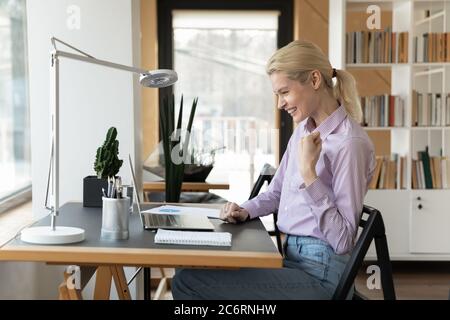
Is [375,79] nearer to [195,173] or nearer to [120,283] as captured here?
[195,173]

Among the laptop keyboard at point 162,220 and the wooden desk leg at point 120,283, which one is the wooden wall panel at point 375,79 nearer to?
the wooden desk leg at point 120,283

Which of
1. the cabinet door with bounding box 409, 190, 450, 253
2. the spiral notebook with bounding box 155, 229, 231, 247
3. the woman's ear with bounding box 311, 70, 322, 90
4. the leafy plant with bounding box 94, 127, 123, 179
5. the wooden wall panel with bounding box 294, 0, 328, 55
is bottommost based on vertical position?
the cabinet door with bounding box 409, 190, 450, 253

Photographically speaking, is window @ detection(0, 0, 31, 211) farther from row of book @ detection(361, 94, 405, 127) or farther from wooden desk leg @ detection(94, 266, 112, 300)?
row of book @ detection(361, 94, 405, 127)

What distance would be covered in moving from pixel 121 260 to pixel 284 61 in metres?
0.84

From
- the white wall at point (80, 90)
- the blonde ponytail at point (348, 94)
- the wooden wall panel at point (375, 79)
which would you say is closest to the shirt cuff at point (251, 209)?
the blonde ponytail at point (348, 94)

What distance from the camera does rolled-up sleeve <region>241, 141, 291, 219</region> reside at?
2480 millimetres

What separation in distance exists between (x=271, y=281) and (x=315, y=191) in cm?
30

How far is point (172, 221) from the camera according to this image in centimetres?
224

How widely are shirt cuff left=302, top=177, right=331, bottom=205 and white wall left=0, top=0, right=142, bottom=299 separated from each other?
142cm

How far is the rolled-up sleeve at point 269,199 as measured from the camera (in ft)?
8.14

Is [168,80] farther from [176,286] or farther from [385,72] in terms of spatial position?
[385,72]

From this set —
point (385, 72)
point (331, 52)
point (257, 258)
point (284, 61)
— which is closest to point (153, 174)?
point (331, 52)

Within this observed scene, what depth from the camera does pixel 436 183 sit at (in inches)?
178

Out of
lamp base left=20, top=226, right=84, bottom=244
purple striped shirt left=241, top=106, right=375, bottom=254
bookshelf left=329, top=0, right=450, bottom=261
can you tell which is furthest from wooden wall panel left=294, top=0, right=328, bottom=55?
lamp base left=20, top=226, right=84, bottom=244
